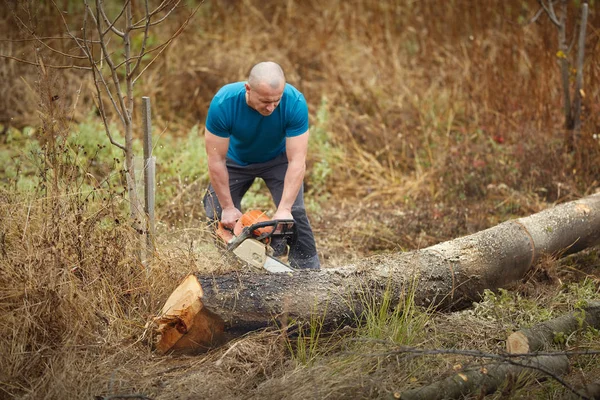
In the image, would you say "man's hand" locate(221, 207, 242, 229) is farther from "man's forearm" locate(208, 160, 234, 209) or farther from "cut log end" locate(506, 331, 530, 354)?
"cut log end" locate(506, 331, 530, 354)

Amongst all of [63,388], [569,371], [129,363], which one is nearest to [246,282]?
[129,363]

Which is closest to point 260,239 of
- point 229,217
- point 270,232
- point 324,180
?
point 270,232

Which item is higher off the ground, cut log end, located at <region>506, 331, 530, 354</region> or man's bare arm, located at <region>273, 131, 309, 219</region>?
man's bare arm, located at <region>273, 131, 309, 219</region>

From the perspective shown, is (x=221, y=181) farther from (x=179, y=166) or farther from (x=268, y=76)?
(x=179, y=166)

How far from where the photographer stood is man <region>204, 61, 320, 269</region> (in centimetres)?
406

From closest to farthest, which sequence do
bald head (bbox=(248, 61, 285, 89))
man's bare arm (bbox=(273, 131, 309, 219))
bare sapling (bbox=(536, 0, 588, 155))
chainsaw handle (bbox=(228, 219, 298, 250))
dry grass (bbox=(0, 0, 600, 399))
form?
dry grass (bbox=(0, 0, 600, 399)) < chainsaw handle (bbox=(228, 219, 298, 250)) < bald head (bbox=(248, 61, 285, 89)) < man's bare arm (bbox=(273, 131, 309, 219)) < bare sapling (bbox=(536, 0, 588, 155))

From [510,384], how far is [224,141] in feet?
7.69

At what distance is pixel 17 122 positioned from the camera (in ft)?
24.9

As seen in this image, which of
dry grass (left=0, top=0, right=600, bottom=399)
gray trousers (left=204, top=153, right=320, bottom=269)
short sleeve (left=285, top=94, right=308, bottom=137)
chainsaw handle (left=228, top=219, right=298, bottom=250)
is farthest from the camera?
gray trousers (left=204, top=153, right=320, bottom=269)

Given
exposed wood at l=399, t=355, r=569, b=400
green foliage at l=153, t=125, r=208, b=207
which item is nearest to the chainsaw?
exposed wood at l=399, t=355, r=569, b=400

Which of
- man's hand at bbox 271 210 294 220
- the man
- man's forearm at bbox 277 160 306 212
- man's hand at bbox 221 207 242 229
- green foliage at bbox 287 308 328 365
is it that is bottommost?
green foliage at bbox 287 308 328 365

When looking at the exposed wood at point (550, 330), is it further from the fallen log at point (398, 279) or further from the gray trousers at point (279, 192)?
the gray trousers at point (279, 192)

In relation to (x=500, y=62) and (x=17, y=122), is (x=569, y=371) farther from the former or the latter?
(x=17, y=122)

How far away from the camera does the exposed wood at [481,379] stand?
2.97 metres
